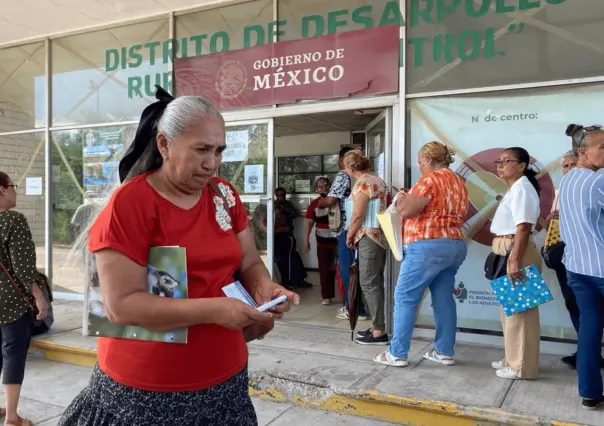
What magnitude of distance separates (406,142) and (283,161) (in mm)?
4804

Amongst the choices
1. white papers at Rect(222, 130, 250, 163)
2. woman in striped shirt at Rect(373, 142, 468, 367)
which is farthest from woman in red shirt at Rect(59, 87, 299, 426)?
white papers at Rect(222, 130, 250, 163)

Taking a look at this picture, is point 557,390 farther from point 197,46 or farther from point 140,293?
point 197,46

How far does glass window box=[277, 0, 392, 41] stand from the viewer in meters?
4.91

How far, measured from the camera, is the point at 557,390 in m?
3.39

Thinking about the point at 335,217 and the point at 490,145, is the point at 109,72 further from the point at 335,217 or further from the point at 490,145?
the point at 490,145

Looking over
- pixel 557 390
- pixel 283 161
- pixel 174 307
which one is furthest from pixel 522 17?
pixel 283 161

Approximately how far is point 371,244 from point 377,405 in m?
1.55

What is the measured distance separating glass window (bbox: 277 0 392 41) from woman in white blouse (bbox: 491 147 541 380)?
2.07 metres

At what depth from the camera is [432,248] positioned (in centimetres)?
374

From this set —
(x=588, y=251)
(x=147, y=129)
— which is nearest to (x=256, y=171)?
(x=588, y=251)

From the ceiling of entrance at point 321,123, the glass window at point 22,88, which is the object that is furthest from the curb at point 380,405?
the glass window at point 22,88

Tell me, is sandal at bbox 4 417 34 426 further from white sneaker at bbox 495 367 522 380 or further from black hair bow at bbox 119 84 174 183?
white sneaker at bbox 495 367 522 380

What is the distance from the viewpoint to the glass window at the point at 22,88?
7.01m

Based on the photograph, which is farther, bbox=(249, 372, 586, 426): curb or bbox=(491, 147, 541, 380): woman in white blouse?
bbox=(491, 147, 541, 380): woman in white blouse
